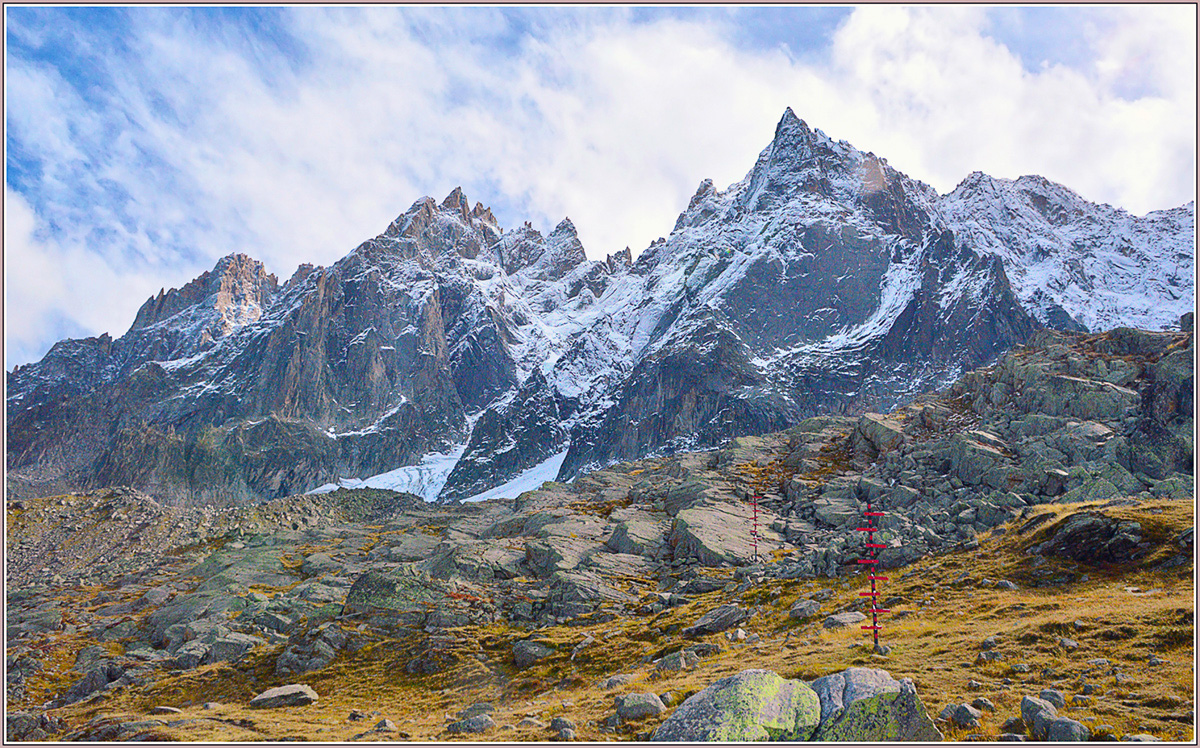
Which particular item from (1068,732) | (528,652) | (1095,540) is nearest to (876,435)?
(1095,540)

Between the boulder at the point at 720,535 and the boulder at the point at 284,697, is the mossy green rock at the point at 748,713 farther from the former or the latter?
the boulder at the point at 720,535

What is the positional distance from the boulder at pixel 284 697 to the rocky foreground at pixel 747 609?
107mm

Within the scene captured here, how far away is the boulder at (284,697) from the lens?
28641 mm

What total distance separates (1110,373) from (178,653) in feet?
270

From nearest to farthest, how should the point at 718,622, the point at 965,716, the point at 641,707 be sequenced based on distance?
1. the point at 965,716
2. the point at 641,707
3. the point at 718,622

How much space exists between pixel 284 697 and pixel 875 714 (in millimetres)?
25838

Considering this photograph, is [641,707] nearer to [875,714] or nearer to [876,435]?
[875,714]

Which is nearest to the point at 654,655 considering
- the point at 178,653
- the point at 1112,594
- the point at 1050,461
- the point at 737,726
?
the point at 737,726

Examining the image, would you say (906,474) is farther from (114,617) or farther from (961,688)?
(114,617)

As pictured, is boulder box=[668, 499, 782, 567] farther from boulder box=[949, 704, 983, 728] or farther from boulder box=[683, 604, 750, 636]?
boulder box=[949, 704, 983, 728]

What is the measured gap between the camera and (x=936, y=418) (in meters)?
70.8

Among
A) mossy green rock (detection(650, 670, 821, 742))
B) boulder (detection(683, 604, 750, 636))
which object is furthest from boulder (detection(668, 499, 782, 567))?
mossy green rock (detection(650, 670, 821, 742))

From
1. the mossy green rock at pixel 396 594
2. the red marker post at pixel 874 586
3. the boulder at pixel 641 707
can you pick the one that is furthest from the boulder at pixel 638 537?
the boulder at pixel 641 707

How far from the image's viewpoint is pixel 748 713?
16.5 meters
